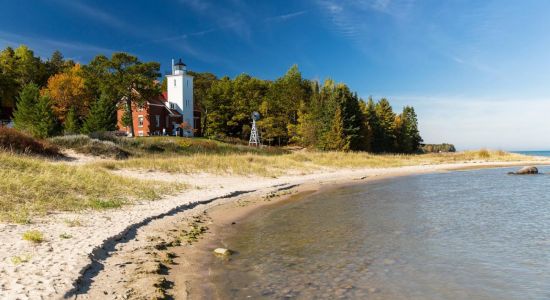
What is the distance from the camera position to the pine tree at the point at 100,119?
180ft

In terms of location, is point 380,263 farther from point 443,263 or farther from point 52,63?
point 52,63

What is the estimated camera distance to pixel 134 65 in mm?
61719

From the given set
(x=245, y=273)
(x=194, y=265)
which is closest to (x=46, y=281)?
(x=194, y=265)

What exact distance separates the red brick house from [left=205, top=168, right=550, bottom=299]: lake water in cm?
5411

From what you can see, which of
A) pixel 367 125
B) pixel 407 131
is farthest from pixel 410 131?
pixel 367 125

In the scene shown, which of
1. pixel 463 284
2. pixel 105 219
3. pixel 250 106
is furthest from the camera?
pixel 250 106

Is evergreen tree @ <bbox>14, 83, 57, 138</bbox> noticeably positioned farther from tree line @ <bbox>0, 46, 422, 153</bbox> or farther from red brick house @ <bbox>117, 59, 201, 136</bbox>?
red brick house @ <bbox>117, 59, 201, 136</bbox>

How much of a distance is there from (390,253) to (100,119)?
5227cm

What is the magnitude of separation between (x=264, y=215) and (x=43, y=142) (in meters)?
21.1

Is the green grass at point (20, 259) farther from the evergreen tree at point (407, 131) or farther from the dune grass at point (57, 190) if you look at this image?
the evergreen tree at point (407, 131)

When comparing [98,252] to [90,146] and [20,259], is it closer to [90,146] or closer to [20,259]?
[20,259]

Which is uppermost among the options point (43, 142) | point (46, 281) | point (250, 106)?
point (250, 106)

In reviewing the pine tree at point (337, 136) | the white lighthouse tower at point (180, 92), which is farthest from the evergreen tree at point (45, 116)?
the pine tree at point (337, 136)

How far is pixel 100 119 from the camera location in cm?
5506
